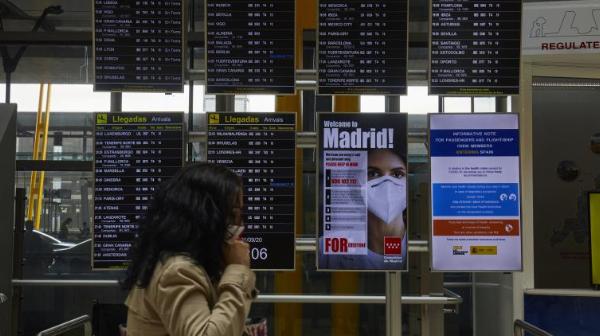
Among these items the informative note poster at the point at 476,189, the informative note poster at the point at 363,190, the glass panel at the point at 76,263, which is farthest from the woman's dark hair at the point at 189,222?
the glass panel at the point at 76,263

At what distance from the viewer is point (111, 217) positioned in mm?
3941

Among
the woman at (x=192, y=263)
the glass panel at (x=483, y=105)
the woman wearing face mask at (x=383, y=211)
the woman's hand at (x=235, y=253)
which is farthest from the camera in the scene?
the glass panel at (x=483, y=105)

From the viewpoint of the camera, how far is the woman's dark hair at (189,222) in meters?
1.78

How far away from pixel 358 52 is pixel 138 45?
1215 millimetres

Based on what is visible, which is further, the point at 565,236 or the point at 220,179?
the point at 565,236

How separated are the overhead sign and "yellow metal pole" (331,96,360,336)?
147 cm

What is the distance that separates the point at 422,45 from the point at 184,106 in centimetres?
200

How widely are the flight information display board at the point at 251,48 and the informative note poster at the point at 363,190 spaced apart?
375 mm

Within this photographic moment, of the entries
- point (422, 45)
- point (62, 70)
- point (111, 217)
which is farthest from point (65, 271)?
point (422, 45)

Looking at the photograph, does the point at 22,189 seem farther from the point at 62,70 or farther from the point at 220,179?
the point at 220,179

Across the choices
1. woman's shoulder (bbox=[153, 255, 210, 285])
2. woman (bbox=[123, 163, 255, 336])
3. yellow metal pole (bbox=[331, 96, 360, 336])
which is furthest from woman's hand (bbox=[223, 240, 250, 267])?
yellow metal pole (bbox=[331, 96, 360, 336])

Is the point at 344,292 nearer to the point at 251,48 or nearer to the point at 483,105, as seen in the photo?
the point at 483,105

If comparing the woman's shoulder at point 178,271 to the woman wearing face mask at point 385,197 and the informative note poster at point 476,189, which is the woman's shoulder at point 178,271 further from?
the informative note poster at point 476,189

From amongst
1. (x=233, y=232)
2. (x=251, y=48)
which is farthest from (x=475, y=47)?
(x=233, y=232)
